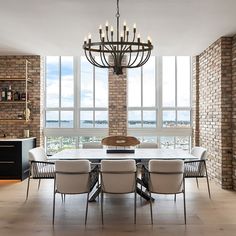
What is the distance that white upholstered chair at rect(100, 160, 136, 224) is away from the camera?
362cm

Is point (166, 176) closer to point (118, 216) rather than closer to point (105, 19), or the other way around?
point (118, 216)

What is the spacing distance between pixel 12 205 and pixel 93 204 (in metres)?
1.25

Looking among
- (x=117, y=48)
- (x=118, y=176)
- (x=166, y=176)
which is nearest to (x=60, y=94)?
(x=117, y=48)

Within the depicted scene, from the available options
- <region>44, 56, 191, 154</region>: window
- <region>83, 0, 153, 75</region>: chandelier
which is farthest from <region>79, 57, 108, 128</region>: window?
<region>83, 0, 153, 75</region>: chandelier

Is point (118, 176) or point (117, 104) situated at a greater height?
point (117, 104)

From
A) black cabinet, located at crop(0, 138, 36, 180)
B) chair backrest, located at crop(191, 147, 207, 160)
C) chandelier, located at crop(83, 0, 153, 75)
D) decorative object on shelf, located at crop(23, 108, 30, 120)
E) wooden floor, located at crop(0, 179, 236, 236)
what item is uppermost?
chandelier, located at crop(83, 0, 153, 75)

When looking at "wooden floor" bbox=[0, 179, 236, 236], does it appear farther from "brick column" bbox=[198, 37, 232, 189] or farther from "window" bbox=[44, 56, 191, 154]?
"window" bbox=[44, 56, 191, 154]

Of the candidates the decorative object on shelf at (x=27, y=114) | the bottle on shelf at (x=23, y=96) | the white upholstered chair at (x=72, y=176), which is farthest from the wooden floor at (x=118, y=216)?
the bottle on shelf at (x=23, y=96)

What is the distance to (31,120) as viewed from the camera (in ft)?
22.7

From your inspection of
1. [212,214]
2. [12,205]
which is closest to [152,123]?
[212,214]

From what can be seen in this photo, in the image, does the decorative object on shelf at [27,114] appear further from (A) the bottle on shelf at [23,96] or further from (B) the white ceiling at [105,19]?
(B) the white ceiling at [105,19]

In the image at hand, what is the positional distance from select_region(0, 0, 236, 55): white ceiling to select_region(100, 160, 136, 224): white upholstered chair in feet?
7.12

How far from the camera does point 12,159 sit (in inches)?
238

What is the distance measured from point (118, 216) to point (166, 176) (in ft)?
2.91
